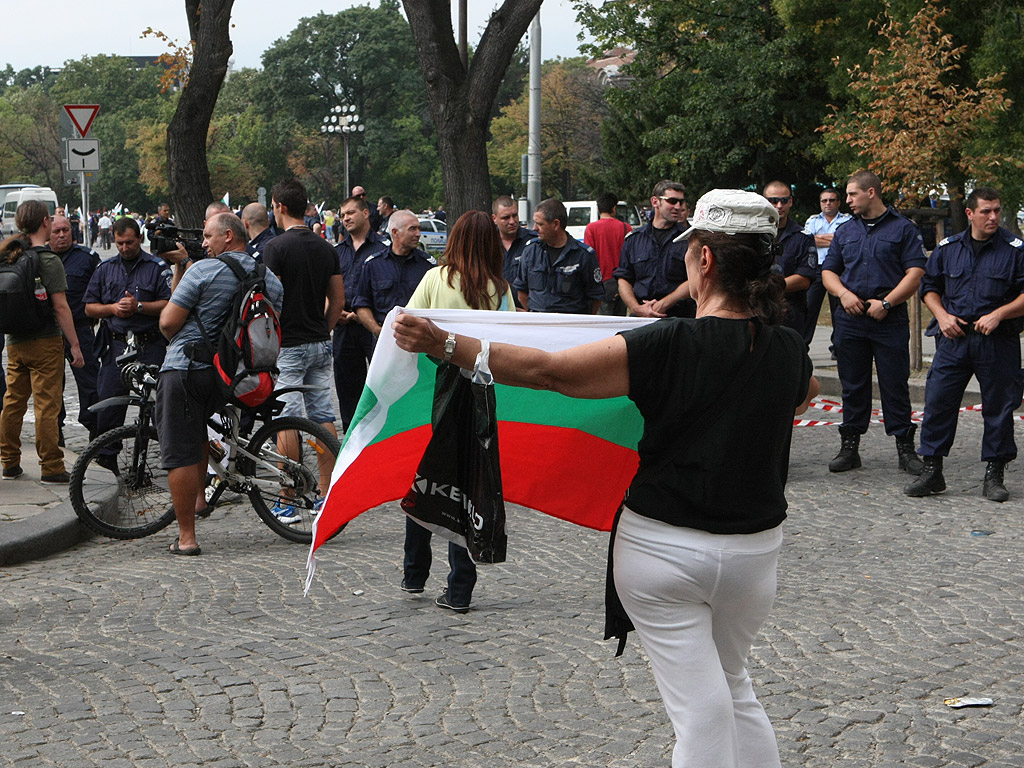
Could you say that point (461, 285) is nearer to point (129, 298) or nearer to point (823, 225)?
point (129, 298)

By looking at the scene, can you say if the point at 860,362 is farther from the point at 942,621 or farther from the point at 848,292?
the point at 942,621

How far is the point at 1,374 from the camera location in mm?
9305

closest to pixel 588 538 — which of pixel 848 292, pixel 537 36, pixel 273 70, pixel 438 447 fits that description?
pixel 848 292

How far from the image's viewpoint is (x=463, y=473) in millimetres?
3670

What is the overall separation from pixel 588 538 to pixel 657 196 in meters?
2.84

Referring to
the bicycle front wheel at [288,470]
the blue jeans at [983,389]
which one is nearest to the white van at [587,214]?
the blue jeans at [983,389]

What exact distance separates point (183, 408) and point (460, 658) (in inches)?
107

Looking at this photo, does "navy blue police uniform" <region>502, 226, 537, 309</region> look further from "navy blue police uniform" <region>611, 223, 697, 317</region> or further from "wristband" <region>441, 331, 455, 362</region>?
"wristband" <region>441, 331, 455, 362</region>

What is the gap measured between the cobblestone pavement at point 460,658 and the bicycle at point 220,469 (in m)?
0.20

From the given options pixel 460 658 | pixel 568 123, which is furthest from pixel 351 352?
pixel 568 123

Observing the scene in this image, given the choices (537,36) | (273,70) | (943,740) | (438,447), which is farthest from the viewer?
(273,70)

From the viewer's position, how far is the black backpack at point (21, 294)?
8.86m

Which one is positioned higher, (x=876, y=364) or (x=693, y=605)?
(x=693, y=605)

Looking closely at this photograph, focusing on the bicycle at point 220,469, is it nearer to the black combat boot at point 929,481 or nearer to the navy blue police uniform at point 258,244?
the navy blue police uniform at point 258,244
